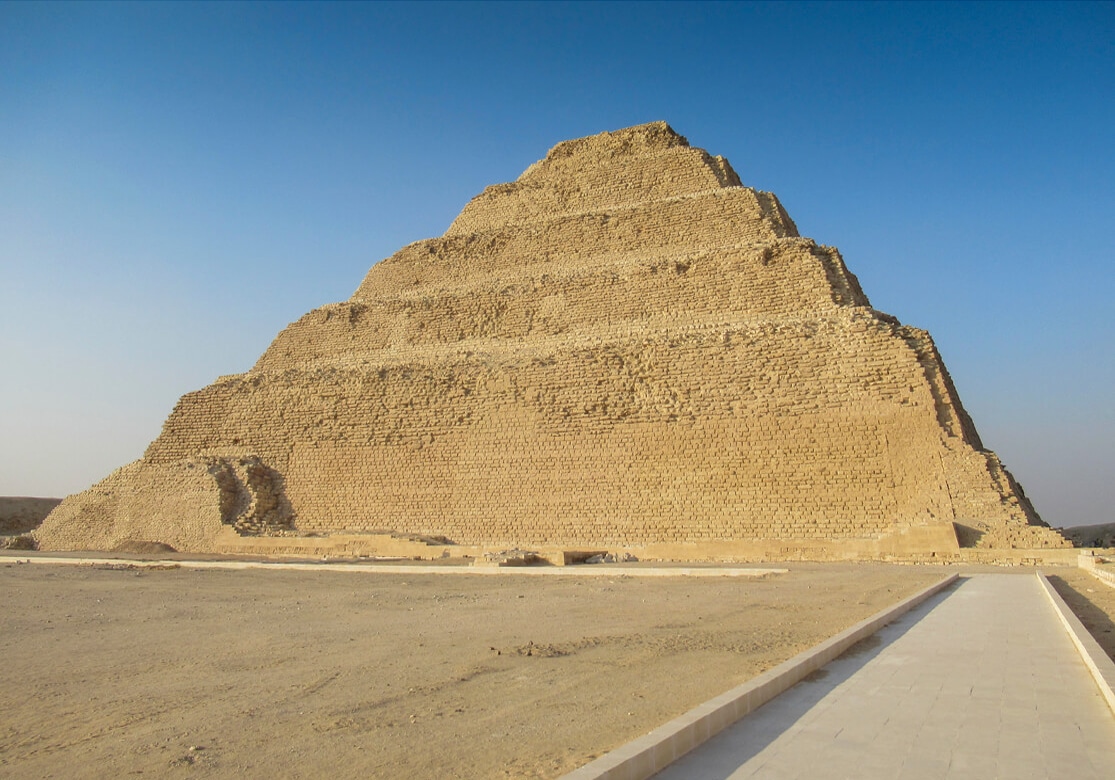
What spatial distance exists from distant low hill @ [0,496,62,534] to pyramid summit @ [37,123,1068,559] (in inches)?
690

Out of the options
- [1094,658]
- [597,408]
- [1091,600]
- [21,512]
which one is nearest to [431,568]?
[597,408]

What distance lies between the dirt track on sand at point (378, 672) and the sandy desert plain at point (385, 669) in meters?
0.02

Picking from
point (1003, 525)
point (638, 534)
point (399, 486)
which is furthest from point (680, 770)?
point (399, 486)

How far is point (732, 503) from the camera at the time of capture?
15.8 metres


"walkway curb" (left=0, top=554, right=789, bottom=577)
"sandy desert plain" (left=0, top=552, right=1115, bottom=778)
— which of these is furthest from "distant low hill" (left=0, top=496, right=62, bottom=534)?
"sandy desert plain" (left=0, top=552, right=1115, bottom=778)

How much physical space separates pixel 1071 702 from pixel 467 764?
2.67 m

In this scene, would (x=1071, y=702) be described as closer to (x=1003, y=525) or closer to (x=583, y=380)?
(x=1003, y=525)

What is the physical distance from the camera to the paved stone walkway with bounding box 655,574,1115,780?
278cm

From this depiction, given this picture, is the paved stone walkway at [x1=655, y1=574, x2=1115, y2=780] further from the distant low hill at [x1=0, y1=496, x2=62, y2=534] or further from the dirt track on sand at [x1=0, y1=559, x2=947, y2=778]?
the distant low hill at [x1=0, y1=496, x2=62, y2=534]

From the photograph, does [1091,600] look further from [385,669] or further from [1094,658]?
[385,669]

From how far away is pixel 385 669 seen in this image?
4.93 m

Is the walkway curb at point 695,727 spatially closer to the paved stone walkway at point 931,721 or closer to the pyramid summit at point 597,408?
the paved stone walkway at point 931,721

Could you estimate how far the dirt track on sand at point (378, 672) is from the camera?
126 inches

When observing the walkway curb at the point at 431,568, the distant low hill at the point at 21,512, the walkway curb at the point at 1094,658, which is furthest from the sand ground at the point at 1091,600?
the distant low hill at the point at 21,512
